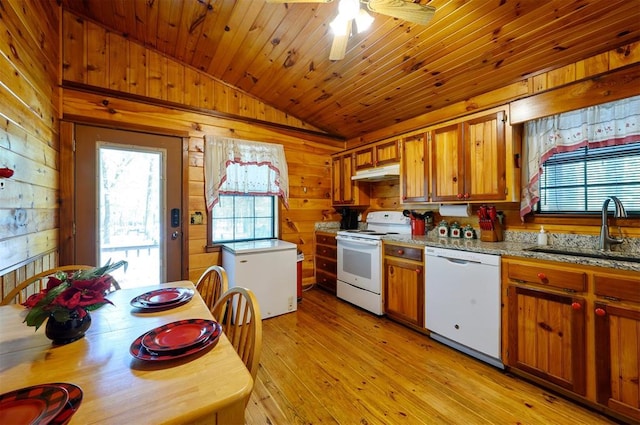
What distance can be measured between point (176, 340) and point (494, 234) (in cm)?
262

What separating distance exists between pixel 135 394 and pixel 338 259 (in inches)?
115

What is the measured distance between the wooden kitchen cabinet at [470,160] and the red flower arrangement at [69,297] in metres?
2.70

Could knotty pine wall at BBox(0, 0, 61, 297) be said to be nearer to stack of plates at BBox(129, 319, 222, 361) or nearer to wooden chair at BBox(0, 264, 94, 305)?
wooden chair at BBox(0, 264, 94, 305)

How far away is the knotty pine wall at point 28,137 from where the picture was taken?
56.9 inches

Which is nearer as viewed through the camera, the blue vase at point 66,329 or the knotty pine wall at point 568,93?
the blue vase at point 66,329

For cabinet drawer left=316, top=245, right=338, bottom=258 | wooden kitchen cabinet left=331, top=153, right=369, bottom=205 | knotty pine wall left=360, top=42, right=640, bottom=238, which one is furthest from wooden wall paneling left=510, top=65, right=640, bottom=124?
cabinet drawer left=316, top=245, right=338, bottom=258

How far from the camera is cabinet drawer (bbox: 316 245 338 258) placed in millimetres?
3707

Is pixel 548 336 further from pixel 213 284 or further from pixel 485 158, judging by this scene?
pixel 213 284

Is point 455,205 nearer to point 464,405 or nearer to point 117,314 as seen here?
point 464,405

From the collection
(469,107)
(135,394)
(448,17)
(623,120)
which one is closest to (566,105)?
(623,120)

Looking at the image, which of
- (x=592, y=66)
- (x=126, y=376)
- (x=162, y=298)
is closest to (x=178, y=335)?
(x=126, y=376)

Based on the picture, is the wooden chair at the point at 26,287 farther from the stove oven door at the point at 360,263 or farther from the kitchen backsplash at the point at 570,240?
the kitchen backsplash at the point at 570,240

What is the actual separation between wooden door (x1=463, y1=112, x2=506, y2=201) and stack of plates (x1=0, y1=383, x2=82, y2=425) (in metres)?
2.80

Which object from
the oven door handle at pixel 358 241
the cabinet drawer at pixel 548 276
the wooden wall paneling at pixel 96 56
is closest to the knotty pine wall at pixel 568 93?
the cabinet drawer at pixel 548 276
